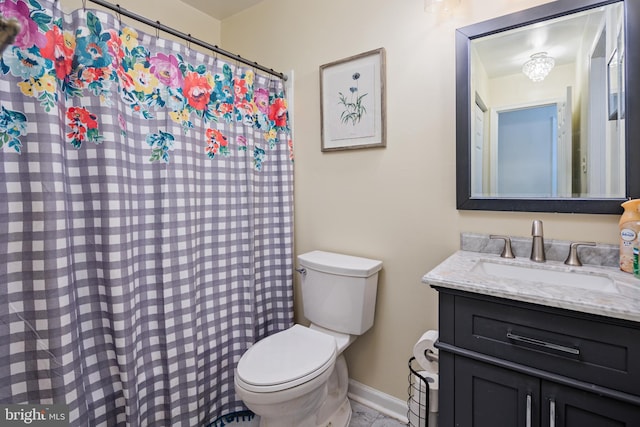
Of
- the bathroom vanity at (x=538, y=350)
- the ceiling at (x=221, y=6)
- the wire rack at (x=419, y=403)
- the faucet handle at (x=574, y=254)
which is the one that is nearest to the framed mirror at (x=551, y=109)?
the faucet handle at (x=574, y=254)

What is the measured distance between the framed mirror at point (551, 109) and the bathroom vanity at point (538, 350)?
1.15 feet

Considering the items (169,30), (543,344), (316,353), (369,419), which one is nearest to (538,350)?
(543,344)

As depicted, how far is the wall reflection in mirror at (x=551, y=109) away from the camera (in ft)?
3.91

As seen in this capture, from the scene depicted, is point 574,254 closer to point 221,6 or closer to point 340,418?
point 340,418

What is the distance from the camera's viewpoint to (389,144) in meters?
1.67

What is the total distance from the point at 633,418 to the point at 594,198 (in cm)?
74

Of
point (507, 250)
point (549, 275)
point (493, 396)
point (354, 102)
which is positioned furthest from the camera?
point (354, 102)

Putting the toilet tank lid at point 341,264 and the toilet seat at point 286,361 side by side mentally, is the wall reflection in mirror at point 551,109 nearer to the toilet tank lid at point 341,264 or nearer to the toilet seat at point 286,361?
the toilet tank lid at point 341,264

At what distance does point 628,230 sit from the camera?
3.57ft

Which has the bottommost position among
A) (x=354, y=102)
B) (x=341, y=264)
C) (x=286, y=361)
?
(x=286, y=361)

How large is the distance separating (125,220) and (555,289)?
1.53 metres

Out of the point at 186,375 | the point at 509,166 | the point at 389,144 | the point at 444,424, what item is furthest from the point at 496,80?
the point at 186,375

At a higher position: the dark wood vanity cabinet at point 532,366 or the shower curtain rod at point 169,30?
the shower curtain rod at point 169,30

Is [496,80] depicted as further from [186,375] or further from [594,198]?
[186,375]
